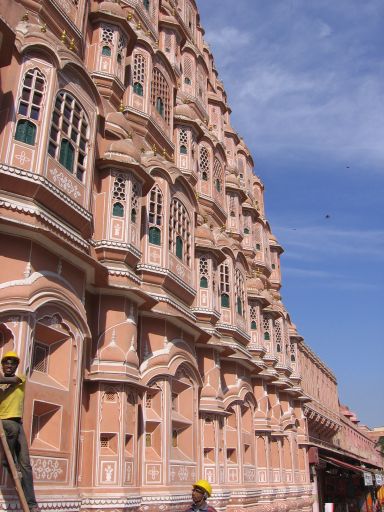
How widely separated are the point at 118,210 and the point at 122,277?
1.80 m

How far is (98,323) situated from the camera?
44.5ft

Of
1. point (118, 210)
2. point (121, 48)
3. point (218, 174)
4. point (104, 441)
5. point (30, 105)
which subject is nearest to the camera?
point (30, 105)

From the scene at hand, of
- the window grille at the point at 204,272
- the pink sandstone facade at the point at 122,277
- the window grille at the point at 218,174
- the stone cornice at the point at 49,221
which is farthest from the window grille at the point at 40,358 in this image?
the window grille at the point at 218,174

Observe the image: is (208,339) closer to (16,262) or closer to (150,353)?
(150,353)

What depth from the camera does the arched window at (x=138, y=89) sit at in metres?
19.0

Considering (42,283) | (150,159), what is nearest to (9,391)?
(42,283)

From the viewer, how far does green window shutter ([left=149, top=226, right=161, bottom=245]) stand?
16.2 meters

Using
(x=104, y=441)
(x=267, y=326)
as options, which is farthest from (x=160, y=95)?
(x=267, y=326)

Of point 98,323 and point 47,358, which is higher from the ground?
point 98,323

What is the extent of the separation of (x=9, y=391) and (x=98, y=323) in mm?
5460

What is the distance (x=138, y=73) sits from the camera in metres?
19.4

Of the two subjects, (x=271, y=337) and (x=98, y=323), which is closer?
(x=98, y=323)

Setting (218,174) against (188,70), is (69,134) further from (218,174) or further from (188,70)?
(188,70)

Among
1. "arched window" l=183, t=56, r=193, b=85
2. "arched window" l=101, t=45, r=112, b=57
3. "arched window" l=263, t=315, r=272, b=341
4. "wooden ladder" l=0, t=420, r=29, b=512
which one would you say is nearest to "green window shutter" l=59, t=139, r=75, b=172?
"arched window" l=101, t=45, r=112, b=57
